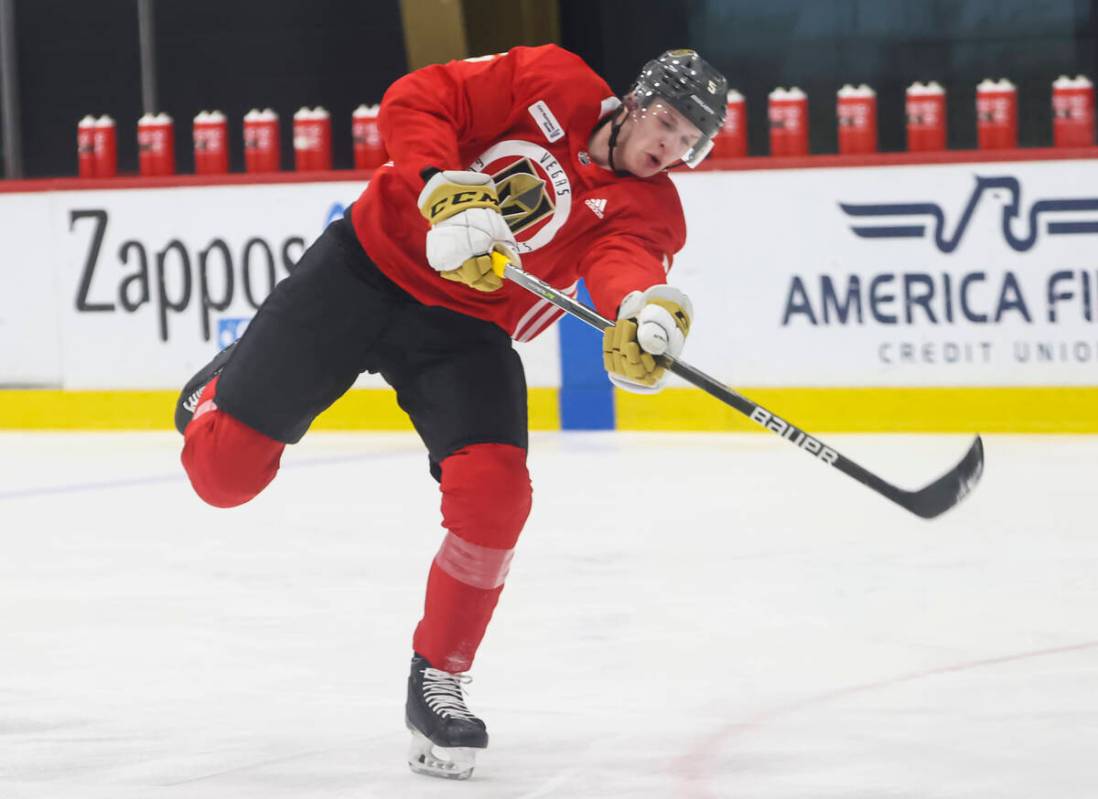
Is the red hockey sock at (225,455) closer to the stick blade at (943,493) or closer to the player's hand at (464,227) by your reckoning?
the player's hand at (464,227)

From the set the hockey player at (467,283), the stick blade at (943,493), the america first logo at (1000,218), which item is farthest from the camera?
the america first logo at (1000,218)

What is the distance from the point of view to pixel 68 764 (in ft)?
10.6

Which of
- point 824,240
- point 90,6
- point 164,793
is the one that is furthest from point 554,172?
point 90,6

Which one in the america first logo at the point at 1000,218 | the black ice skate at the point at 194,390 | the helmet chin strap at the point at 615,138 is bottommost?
the america first logo at the point at 1000,218

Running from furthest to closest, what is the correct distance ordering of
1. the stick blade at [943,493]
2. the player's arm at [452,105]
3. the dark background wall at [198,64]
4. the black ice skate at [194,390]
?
the dark background wall at [198,64] → the black ice skate at [194,390] → the stick blade at [943,493] → the player's arm at [452,105]

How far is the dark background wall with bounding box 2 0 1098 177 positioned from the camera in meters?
9.55

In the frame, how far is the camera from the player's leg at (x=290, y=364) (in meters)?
3.43

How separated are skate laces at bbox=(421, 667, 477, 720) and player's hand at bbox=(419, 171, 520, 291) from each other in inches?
24.9

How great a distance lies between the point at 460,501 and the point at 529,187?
1.90 feet

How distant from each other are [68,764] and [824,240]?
202 inches

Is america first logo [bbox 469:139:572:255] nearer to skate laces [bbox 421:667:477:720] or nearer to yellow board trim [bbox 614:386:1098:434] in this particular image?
skate laces [bbox 421:667:477:720]

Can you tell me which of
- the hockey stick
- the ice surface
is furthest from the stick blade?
the ice surface

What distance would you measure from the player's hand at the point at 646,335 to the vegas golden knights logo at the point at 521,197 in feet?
1.02

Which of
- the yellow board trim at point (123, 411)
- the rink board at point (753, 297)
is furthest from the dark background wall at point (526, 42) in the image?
the yellow board trim at point (123, 411)
